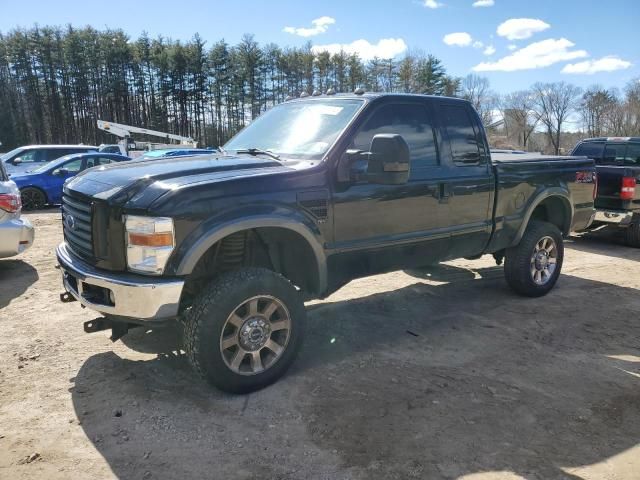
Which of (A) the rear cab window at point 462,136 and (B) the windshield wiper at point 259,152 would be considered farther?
(A) the rear cab window at point 462,136

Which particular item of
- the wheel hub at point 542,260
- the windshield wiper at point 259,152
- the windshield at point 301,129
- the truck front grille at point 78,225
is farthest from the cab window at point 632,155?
the truck front grille at point 78,225

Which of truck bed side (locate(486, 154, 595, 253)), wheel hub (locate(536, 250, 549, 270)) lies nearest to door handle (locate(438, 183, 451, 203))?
truck bed side (locate(486, 154, 595, 253))

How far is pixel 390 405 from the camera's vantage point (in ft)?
11.1

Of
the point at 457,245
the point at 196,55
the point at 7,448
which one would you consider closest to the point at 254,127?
the point at 457,245

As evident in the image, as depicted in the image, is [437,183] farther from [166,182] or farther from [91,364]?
→ [91,364]

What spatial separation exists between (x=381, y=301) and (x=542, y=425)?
2.68m

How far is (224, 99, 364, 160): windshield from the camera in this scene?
13.2 ft

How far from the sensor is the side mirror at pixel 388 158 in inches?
141

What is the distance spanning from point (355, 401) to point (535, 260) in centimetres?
338

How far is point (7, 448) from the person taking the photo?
2.88m

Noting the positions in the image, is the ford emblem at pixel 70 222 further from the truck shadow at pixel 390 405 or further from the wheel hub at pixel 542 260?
the wheel hub at pixel 542 260

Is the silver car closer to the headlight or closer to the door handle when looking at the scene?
the headlight

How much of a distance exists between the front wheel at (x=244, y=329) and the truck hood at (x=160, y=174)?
706 mm

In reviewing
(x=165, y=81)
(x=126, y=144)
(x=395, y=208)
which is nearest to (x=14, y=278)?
(x=395, y=208)
